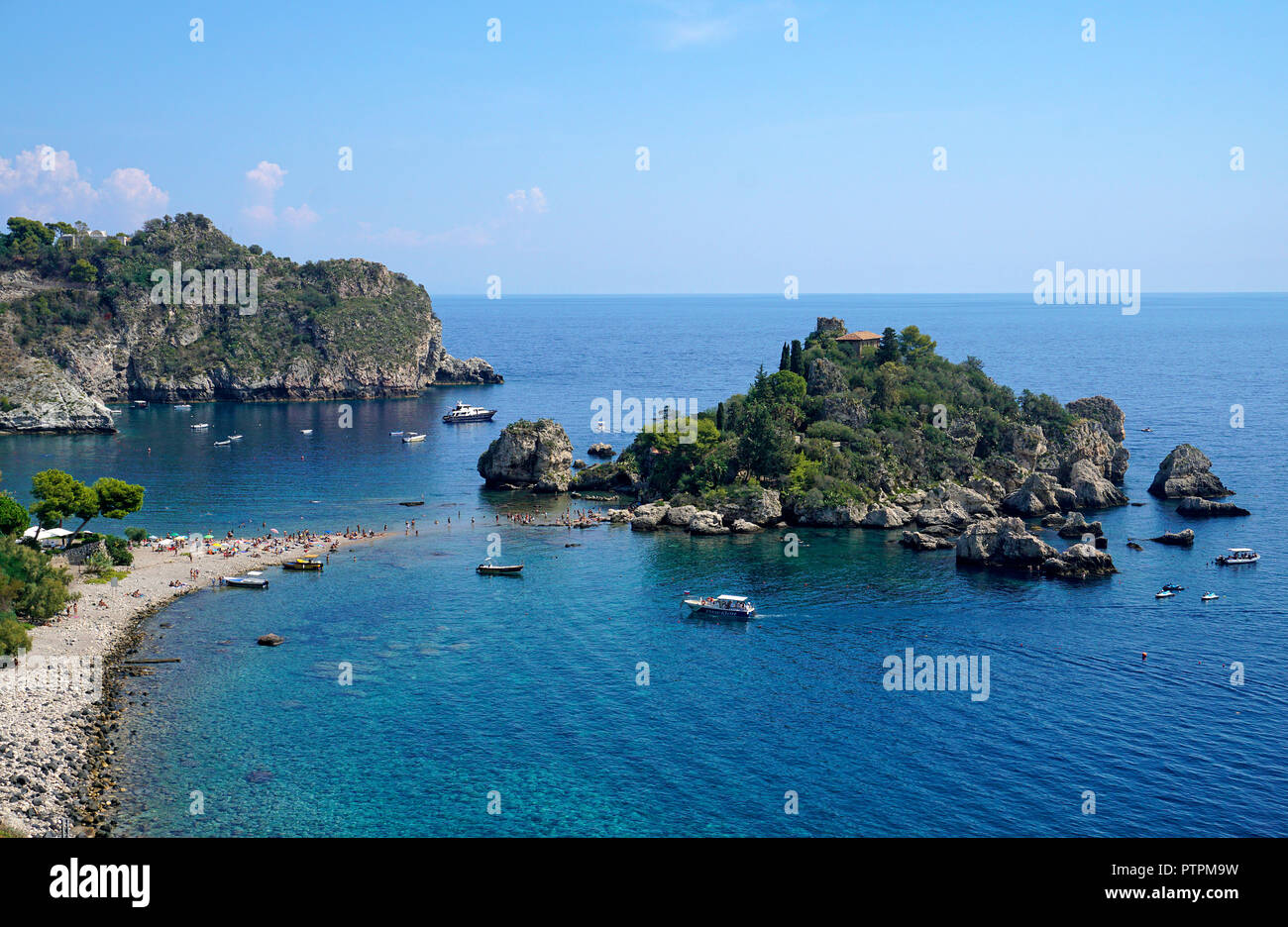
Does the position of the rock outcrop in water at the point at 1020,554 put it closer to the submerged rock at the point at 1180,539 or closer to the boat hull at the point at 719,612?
the submerged rock at the point at 1180,539

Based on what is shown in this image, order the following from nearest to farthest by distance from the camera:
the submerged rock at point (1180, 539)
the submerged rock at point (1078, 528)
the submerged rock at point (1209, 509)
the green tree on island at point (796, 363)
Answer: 1. the submerged rock at point (1180, 539)
2. the submerged rock at point (1078, 528)
3. the submerged rock at point (1209, 509)
4. the green tree on island at point (796, 363)

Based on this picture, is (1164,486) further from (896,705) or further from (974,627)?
(896,705)

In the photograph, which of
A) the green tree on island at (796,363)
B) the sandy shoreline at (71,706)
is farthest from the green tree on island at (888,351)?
the sandy shoreline at (71,706)

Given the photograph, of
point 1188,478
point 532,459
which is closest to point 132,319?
point 532,459

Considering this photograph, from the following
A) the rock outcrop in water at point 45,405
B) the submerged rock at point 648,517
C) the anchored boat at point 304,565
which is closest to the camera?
the anchored boat at point 304,565

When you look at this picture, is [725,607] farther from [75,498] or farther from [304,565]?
[75,498]

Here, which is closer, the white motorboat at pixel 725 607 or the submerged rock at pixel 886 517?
the white motorboat at pixel 725 607

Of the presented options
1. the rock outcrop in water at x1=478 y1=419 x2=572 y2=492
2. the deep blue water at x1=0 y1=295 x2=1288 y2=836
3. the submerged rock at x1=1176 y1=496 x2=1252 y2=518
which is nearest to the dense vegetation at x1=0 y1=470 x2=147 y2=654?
the deep blue water at x1=0 y1=295 x2=1288 y2=836

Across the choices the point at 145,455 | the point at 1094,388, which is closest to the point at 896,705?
the point at 145,455
